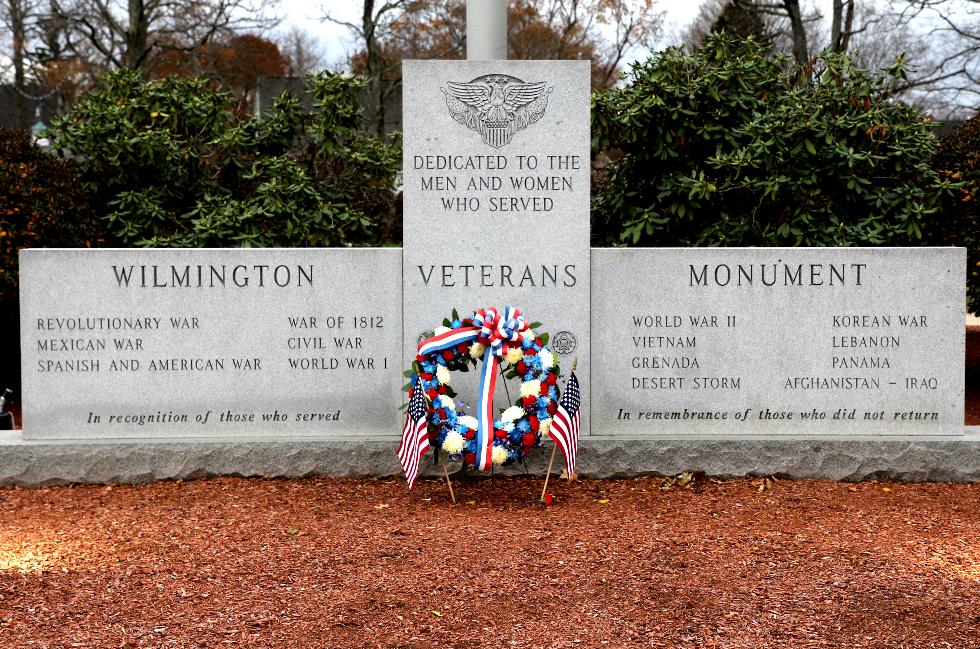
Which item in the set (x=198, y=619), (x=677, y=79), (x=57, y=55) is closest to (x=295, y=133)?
(x=677, y=79)

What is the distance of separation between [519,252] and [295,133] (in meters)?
5.53

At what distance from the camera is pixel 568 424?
6.07m

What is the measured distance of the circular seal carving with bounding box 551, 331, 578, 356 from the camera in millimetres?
6734

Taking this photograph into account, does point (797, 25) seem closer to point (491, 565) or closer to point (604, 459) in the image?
point (604, 459)

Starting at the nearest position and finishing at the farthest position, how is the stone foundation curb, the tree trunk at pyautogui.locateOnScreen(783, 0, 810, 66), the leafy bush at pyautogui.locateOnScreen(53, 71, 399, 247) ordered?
the stone foundation curb → the leafy bush at pyautogui.locateOnScreen(53, 71, 399, 247) → the tree trunk at pyautogui.locateOnScreen(783, 0, 810, 66)

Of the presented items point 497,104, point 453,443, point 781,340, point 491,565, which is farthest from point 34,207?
point 781,340

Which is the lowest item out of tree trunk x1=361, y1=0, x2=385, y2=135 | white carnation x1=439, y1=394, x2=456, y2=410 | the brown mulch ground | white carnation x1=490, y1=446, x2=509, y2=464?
the brown mulch ground

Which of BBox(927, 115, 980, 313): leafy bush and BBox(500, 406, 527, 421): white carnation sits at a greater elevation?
BBox(927, 115, 980, 313): leafy bush

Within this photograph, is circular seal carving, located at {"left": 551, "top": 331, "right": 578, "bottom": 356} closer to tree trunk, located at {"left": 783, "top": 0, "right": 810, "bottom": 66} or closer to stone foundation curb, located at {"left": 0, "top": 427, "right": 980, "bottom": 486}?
stone foundation curb, located at {"left": 0, "top": 427, "right": 980, "bottom": 486}

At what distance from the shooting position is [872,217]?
9.45 meters

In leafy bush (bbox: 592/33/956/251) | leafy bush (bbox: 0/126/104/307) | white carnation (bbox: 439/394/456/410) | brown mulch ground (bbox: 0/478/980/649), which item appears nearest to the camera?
brown mulch ground (bbox: 0/478/980/649)

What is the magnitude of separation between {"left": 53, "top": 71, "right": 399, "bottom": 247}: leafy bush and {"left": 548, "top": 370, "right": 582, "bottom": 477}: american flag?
16.0 feet

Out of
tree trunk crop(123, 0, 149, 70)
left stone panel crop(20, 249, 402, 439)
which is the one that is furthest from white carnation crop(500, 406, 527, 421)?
tree trunk crop(123, 0, 149, 70)

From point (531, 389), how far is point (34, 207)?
5.71 metres
